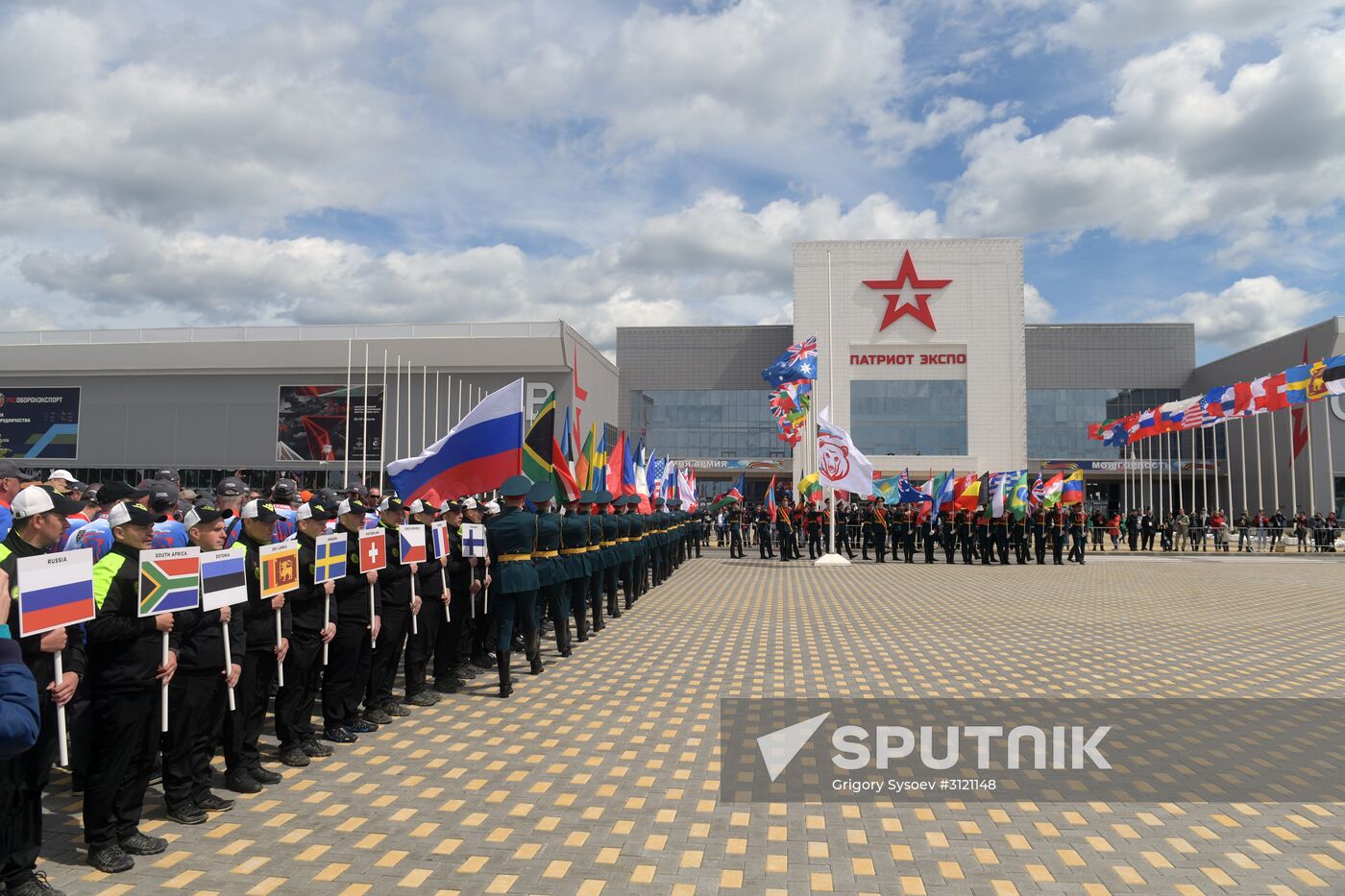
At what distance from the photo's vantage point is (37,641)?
352 centimetres

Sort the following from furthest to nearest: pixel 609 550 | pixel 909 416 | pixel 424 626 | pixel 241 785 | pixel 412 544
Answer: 1. pixel 909 416
2. pixel 609 550
3. pixel 424 626
4. pixel 412 544
5. pixel 241 785

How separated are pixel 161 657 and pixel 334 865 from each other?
1382 millimetres

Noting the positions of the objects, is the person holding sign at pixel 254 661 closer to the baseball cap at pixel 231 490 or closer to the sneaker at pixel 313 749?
the sneaker at pixel 313 749

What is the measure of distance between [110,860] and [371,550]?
253cm

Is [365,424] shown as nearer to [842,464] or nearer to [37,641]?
[842,464]

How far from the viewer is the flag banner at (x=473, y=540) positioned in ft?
25.2

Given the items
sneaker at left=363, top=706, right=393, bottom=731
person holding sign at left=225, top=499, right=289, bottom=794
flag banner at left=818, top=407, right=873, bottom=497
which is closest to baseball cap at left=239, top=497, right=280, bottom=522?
person holding sign at left=225, top=499, right=289, bottom=794

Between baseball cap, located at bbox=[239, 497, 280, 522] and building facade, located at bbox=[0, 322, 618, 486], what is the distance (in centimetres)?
4098

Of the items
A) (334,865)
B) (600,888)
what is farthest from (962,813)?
(334,865)

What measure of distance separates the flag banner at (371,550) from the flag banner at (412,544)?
0.27 metres

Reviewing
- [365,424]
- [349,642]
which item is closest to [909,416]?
[365,424]

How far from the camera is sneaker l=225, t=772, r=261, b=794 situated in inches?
196

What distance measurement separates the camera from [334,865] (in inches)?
158

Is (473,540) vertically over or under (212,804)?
over
